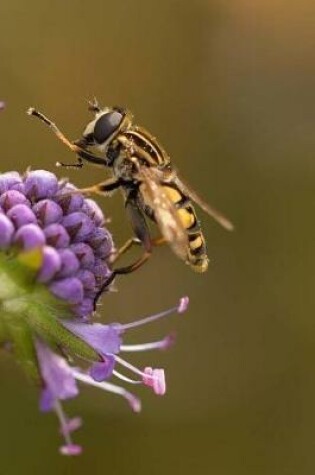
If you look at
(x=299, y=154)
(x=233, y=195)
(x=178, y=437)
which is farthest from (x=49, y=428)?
(x=299, y=154)

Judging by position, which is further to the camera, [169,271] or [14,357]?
[169,271]

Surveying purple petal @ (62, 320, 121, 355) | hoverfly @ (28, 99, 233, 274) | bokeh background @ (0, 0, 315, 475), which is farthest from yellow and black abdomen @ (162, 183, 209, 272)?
bokeh background @ (0, 0, 315, 475)

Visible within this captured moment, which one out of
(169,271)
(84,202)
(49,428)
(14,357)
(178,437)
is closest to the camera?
(14,357)

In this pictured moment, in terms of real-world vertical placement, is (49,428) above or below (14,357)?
below

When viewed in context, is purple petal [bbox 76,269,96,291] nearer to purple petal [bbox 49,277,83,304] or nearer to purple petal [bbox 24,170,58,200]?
purple petal [bbox 49,277,83,304]

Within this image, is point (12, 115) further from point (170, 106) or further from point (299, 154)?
point (299, 154)

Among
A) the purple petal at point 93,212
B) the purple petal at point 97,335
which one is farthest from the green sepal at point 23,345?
the purple petal at point 93,212

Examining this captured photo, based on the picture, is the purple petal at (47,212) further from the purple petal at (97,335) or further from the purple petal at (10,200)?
the purple petal at (97,335)

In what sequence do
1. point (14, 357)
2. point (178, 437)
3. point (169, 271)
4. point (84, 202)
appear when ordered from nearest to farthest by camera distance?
1. point (14, 357)
2. point (84, 202)
3. point (178, 437)
4. point (169, 271)

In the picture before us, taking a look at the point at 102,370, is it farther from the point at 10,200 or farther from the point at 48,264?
the point at 10,200
